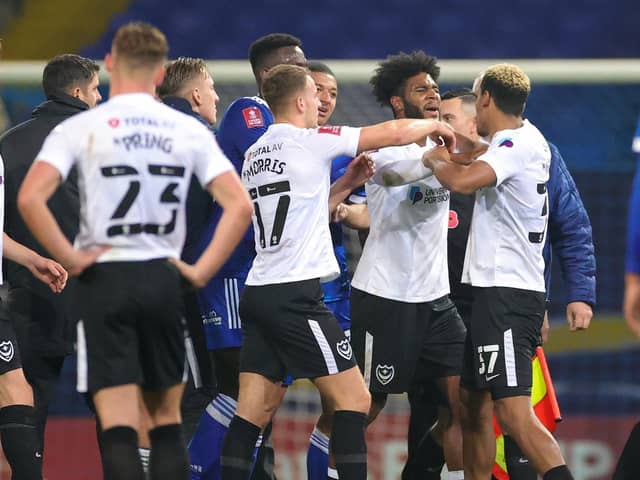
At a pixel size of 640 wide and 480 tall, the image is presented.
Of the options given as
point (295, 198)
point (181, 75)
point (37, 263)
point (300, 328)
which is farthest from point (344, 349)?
point (181, 75)

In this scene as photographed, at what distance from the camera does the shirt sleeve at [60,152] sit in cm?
388

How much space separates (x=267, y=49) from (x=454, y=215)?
1210mm

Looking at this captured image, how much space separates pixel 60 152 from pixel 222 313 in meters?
1.79

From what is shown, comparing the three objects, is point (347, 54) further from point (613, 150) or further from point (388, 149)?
point (388, 149)

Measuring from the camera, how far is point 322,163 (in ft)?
15.9

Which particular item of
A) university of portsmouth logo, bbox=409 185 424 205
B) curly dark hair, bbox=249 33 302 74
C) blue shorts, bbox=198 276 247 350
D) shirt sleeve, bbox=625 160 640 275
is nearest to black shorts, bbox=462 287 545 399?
university of portsmouth logo, bbox=409 185 424 205

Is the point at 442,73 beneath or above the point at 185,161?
above

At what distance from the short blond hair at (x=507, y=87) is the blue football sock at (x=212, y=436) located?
1.73 meters

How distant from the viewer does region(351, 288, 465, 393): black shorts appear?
18.0 ft

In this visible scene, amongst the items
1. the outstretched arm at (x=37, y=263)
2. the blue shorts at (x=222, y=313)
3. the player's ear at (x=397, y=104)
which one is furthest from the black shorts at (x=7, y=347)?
the player's ear at (x=397, y=104)

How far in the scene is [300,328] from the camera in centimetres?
484

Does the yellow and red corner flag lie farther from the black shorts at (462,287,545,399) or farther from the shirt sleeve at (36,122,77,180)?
the shirt sleeve at (36,122,77,180)

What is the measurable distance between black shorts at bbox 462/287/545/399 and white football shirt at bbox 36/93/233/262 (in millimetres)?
1643

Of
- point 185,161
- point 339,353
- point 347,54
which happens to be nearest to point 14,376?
point 339,353
